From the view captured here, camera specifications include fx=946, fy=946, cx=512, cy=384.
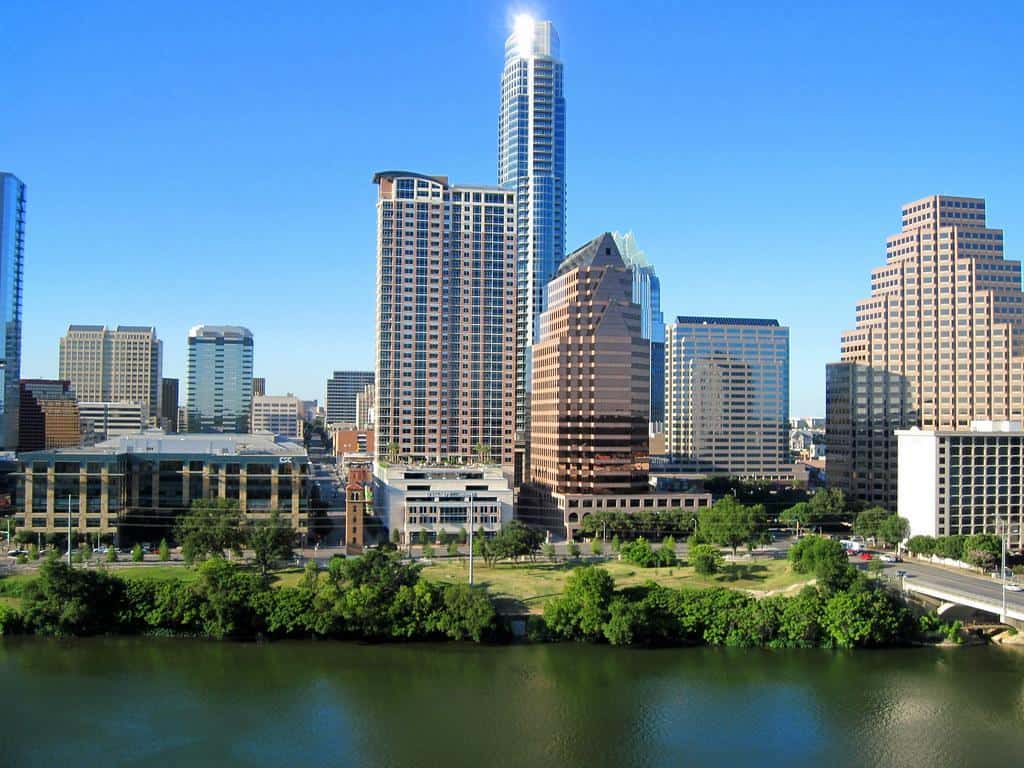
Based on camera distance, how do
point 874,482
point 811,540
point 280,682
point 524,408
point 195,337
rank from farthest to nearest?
point 195,337, point 524,408, point 874,482, point 811,540, point 280,682

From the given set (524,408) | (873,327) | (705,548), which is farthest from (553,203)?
(705,548)

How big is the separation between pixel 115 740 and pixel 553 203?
322 feet

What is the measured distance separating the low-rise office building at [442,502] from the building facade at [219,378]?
111 meters

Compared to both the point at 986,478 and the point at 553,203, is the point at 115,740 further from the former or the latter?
the point at 553,203

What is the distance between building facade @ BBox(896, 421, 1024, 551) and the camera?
195 feet

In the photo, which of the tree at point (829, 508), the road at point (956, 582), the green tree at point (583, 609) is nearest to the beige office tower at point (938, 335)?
the tree at point (829, 508)

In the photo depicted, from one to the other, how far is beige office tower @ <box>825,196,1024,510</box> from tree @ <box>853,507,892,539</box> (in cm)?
993

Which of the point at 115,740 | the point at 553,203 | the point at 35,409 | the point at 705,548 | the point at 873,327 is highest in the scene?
the point at 553,203

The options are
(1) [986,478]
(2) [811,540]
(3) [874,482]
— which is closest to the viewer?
(2) [811,540]

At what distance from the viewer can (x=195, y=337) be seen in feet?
559

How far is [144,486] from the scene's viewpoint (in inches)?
2445

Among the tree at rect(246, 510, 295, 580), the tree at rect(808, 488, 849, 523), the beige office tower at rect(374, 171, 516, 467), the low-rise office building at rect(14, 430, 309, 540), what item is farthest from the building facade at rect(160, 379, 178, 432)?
the tree at rect(246, 510, 295, 580)

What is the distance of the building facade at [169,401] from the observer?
18771 centimetres

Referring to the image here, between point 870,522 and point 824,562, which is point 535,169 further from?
point 824,562
